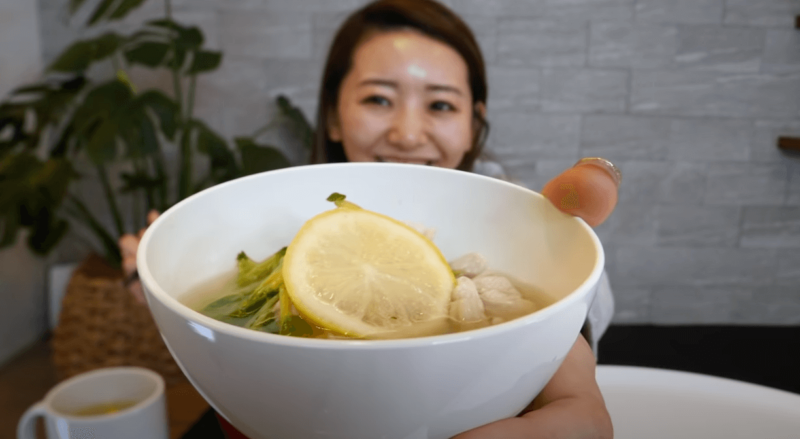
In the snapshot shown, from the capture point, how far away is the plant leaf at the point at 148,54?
1.42 meters

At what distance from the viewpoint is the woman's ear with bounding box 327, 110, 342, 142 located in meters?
1.10

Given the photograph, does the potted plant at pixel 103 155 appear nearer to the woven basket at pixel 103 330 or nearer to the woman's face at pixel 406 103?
the woven basket at pixel 103 330

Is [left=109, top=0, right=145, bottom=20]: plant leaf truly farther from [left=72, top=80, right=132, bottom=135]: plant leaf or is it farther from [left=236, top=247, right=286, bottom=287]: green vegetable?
[left=236, top=247, right=286, bottom=287]: green vegetable

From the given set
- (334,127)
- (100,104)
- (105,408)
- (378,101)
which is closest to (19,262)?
(100,104)

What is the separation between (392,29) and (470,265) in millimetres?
702

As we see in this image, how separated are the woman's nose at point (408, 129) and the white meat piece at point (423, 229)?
A: 1.54ft

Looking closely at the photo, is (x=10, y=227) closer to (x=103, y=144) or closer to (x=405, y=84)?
(x=103, y=144)

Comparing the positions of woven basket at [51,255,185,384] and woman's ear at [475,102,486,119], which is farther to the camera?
woven basket at [51,255,185,384]

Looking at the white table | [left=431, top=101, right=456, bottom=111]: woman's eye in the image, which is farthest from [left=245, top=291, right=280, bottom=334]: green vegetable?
[left=431, top=101, right=456, bottom=111]: woman's eye

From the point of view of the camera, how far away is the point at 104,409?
0.90 metres

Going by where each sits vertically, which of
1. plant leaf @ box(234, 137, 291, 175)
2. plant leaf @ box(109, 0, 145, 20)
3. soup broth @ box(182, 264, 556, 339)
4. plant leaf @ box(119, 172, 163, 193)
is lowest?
plant leaf @ box(119, 172, 163, 193)

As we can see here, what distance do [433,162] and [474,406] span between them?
2.57 feet

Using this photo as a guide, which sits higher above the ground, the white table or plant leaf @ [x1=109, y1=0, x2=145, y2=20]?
plant leaf @ [x1=109, y1=0, x2=145, y2=20]

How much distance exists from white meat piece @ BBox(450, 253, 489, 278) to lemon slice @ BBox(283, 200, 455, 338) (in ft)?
0.17
